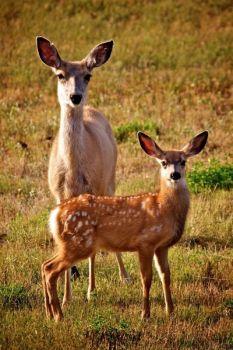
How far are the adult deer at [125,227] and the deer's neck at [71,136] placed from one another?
1.33 m

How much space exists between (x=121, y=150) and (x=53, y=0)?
54.1ft

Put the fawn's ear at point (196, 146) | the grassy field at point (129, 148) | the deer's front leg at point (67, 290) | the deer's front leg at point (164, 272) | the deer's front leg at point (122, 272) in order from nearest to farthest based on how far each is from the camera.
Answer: the grassy field at point (129, 148), the deer's front leg at point (164, 272), the deer's front leg at point (67, 290), the fawn's ear at point (196, 146), the deer's front leg at point (122, 272)

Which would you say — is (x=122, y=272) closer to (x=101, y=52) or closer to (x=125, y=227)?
(x=125, y=227)

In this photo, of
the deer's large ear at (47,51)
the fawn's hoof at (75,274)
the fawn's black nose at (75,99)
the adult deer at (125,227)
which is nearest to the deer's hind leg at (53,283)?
the adult deer at (125,227)

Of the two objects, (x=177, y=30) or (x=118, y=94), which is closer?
(x=118, y=94)

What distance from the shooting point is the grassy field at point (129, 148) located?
6777mm

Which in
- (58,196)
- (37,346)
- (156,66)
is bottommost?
(37,346)

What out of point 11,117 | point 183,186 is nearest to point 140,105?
point 11,117

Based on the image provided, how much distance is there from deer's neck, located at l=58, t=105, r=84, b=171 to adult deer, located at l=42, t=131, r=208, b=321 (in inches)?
52.3

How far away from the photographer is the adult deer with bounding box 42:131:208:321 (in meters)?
7.03

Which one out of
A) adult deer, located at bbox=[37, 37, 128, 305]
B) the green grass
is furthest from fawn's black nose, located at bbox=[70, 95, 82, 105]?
the green grass

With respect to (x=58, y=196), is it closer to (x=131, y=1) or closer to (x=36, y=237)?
(x=36, y=237)

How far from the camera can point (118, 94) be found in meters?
19.3

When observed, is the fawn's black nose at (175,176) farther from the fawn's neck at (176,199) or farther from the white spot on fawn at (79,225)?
the white spot on fawn at (79,225)
